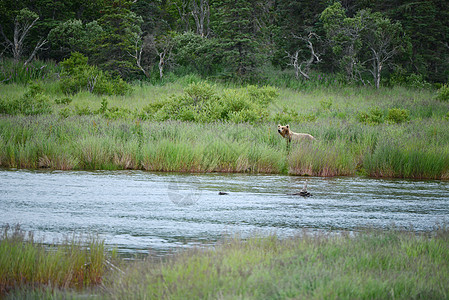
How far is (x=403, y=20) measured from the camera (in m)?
46.5

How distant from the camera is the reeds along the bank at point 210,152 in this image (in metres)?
15.9

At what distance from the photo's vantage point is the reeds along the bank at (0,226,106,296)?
5.68m

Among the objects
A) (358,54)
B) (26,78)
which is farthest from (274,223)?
(358,54)

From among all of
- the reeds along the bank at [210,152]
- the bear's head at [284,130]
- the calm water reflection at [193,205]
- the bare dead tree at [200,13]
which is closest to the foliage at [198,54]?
the bare dead tree at [200,13]

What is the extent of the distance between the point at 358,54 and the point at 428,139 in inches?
1232

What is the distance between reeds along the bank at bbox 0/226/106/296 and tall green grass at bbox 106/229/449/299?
468 mm

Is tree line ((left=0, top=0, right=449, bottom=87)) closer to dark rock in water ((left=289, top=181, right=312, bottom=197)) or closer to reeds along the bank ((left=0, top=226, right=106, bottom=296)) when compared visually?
dark rock in water ((left=289, top=181, right=312, bottom=197))

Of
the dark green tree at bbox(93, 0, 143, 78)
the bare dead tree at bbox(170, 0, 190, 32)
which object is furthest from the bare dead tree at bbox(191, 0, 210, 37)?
the dark green tree at bbox(93, 0, 143, 78)

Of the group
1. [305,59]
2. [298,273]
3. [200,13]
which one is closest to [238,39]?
[305,59]

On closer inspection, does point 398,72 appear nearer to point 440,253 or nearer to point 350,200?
point 350,200

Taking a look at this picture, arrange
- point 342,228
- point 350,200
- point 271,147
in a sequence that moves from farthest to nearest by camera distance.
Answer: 1. point 271,147
2. point 350,200
3. point 342,228

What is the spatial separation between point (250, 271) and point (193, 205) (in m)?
5.78

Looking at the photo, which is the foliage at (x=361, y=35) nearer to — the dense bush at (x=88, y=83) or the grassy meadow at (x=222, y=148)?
the dense bush at (x=88, y=83)

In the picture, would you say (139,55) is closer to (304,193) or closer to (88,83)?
(88,83)
